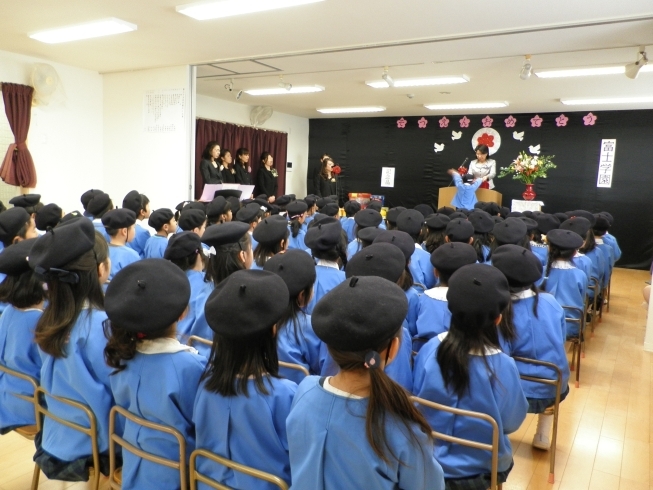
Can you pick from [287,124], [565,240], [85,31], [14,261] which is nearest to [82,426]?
[14,261]

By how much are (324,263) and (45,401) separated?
61.0 inches

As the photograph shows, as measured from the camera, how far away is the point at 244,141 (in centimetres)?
1017

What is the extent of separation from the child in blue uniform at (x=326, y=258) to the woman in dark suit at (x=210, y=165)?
598 cm

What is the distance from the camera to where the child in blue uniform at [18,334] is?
1.93 m

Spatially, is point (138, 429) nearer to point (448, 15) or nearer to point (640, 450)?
point (640, 450)

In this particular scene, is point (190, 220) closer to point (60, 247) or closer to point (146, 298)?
point (60, 247)

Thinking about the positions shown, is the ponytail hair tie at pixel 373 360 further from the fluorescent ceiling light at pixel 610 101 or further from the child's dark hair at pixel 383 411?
the fluorescent ceiling light at pixel 610 101

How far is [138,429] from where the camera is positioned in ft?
4.94

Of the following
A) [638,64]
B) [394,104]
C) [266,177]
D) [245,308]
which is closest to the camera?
[245,308]

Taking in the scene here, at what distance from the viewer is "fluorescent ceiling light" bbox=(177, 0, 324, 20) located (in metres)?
3.92

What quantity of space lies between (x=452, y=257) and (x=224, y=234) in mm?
1208

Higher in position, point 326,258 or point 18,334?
point 326,258

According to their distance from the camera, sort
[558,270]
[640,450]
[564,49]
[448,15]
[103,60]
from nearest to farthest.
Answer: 1. [640,450]
2. [558,270]
3. [448,15]
4. [564,49]
5. [103,60]

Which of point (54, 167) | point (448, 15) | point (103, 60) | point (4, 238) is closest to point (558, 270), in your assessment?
point (448, 15)
